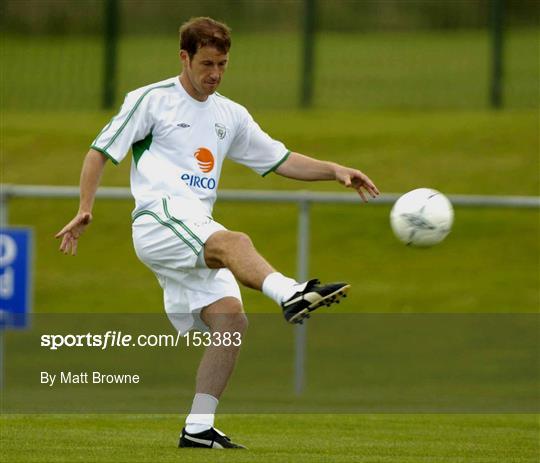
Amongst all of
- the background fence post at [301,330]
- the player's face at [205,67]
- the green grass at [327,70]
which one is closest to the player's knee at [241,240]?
the player's face at [205,67]

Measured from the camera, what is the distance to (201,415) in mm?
7461

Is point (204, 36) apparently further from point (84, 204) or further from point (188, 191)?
point (84, 204)

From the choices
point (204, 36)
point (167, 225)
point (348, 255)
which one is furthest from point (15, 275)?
point (348, 255)

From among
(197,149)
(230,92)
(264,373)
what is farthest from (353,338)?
(230,92)

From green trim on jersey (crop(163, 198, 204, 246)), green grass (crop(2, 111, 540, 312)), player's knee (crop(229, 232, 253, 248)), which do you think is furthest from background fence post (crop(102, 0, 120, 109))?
player's knee (crop(229, 232, 253, 248))

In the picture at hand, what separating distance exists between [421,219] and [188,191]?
130cm

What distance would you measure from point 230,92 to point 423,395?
402 inches

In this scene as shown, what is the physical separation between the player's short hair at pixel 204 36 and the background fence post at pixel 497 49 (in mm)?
12516

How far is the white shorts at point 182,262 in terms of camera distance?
743cm

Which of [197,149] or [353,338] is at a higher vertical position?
[197,149]

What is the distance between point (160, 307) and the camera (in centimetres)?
1563

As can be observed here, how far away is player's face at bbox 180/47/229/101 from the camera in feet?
25.1

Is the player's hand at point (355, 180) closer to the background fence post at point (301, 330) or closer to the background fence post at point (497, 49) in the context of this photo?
the background fence post at point (301, 330)

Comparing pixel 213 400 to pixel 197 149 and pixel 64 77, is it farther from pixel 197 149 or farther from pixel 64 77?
pixel 64 77
